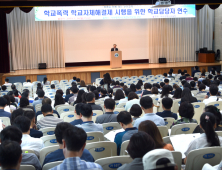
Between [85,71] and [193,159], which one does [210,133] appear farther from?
[85,71]

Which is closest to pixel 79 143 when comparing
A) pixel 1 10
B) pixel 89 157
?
pixel 89 157

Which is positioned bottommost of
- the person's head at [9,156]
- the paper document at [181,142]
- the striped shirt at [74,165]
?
the paper document at [181,142]

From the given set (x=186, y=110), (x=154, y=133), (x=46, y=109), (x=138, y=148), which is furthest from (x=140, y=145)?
(x=46, y=109)

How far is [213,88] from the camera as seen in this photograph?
578 centimetres

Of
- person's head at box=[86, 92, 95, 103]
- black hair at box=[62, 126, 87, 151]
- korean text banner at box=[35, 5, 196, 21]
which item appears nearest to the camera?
black hair at box=[62, 126, 87, 151]

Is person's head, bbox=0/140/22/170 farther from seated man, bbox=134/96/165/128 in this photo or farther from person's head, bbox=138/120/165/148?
seated man, bbox=134/96/165/128

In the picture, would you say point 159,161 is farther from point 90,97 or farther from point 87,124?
point 90,97

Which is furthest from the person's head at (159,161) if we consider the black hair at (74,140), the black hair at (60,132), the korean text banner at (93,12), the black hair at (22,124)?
the korean text banner at (93,12)

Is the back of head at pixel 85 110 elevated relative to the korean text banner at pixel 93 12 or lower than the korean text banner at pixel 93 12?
lower

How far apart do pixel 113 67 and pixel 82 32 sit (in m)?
3.84

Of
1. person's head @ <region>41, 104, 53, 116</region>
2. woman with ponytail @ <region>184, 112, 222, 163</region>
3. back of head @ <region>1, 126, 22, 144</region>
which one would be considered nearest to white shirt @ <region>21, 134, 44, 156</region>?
back of head @ <region>1, 126, 22, 144</region>

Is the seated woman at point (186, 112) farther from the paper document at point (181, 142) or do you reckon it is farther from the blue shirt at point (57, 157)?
the blue shirt at point (57, 157)

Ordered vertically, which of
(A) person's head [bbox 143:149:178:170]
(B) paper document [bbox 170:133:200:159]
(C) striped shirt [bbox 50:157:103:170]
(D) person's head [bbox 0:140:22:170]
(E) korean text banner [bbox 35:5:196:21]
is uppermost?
(E) korean text banner [bbox 35:5:196:21]

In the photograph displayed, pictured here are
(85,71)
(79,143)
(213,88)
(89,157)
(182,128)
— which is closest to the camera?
(79,143)
